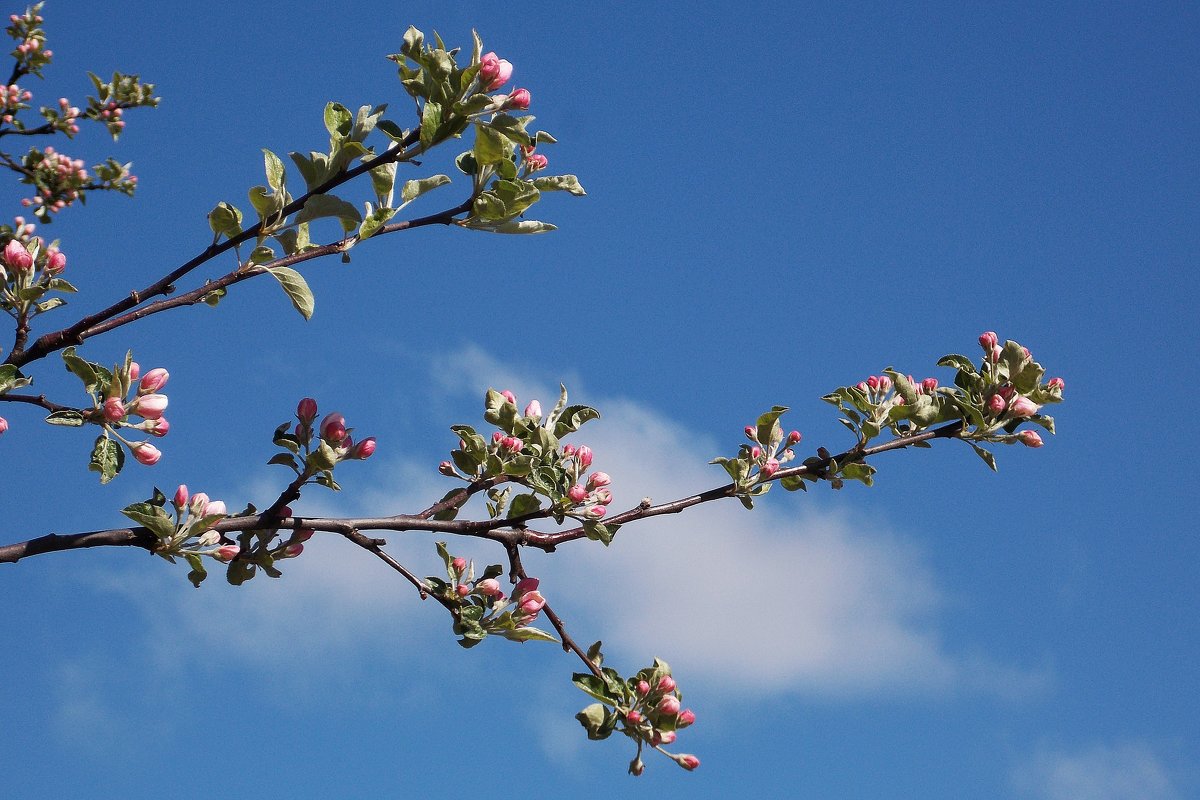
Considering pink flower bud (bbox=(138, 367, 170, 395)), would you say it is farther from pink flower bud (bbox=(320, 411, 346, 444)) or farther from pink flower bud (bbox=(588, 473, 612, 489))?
pink flower bud (bbox=(588, 473, 612, 489))

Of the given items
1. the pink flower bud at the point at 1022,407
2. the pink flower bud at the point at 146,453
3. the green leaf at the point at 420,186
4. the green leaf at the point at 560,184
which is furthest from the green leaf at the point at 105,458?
the pink flower bud at the point at 1022,407

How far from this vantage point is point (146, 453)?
7.55ft

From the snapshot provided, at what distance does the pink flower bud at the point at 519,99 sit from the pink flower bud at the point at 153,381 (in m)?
0.97

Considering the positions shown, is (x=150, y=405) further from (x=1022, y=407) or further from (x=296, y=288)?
(x=1022, y=407)

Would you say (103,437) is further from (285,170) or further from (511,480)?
(511,480)

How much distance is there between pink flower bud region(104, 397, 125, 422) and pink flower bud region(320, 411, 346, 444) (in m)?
0.45

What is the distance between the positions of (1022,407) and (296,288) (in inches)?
78.8

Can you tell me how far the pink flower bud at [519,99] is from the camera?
7.32 feet

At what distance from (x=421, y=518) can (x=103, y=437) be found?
0.77m

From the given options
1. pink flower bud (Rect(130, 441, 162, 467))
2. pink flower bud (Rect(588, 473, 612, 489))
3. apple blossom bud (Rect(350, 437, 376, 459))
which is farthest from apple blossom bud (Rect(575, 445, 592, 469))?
pink flower bud (Rect(130, 441, 162, 467))

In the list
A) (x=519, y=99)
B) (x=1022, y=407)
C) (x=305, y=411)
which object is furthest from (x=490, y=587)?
(x=1022, y=407)

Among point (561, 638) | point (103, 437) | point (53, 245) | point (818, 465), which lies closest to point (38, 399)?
point (103, 437)

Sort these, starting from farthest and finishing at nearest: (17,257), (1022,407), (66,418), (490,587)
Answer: (1022,407), (490,587), (17,257), (66,418)

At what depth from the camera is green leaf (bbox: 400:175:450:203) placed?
93.4 inches
